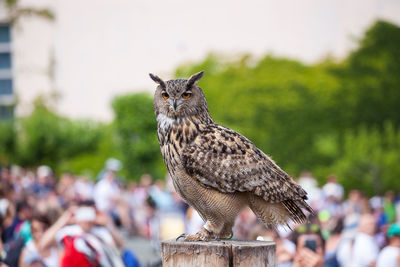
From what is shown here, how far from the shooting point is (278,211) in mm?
4121

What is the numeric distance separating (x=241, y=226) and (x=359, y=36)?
40.8 metres

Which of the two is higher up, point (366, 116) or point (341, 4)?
point (341, 4)

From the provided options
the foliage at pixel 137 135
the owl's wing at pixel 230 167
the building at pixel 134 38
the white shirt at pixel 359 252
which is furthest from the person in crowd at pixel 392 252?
the building at pixel 134 38

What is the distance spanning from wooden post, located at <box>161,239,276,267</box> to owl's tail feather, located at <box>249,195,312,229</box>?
399 millimetres

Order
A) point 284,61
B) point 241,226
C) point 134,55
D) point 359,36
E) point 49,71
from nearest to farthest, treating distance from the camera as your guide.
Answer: point 241,226 < point 359,36 < point 284,61 < point 134,55 < point 49,71

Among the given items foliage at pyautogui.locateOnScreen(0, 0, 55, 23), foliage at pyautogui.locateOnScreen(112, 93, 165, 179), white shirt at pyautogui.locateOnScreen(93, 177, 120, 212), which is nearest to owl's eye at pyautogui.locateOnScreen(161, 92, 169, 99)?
white shirt at pyautogui.locateOnScreen(93, 177, 120, 212)

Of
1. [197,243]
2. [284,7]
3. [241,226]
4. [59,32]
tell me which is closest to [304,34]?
[284,7]

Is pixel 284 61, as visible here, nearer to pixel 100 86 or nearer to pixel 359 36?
pixel 359 36

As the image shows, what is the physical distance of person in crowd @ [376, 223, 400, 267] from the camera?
6582 mm

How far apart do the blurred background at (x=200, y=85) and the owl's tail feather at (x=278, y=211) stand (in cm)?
451

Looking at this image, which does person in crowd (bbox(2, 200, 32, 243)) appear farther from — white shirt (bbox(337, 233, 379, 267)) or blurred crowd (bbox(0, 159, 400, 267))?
white shirt (bbox(337, 233, 379, 267))

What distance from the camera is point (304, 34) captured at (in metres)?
60.9

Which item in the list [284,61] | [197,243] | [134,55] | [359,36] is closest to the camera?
[197,243]

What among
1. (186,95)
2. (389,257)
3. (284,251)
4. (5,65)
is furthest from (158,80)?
(5,65)
